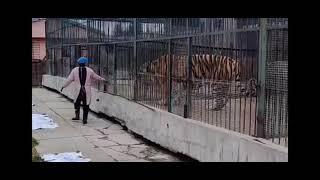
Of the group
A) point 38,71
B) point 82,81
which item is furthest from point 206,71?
point 38,71

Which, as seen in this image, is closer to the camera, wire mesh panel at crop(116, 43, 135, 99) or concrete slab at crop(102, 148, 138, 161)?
concrete slab at crop(102, 148, 138, 161)

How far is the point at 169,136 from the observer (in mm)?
8516

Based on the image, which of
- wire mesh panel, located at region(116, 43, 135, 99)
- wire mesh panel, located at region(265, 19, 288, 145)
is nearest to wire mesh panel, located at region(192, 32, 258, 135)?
wire mesh panel, located at region(265, 19, 288, 145)

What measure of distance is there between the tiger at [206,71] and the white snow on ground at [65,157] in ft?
6.65

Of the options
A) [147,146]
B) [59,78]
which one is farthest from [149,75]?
[59,78]

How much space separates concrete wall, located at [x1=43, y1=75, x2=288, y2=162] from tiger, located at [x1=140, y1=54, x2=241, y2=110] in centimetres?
49

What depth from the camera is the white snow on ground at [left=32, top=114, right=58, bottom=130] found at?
1135 centimetres

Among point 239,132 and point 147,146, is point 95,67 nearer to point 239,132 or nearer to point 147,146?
point 147,146

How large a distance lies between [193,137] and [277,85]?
2.17 m

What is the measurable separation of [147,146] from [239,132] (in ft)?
9.63

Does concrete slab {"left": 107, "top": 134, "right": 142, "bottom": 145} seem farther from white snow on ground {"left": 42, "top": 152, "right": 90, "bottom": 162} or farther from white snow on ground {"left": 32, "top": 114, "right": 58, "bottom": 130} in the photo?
white snow on ground {"left": 32, "top": 114, "right": 58, "bottom": 130}

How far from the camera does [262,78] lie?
20.1 ft

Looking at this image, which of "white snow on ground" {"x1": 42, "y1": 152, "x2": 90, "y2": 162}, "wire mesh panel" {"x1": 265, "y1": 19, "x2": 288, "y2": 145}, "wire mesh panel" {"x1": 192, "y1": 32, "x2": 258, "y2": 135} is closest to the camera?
"wire mesh panel" {"x1": 265, "y1": 19, "x2": 288, "y2": 145}
